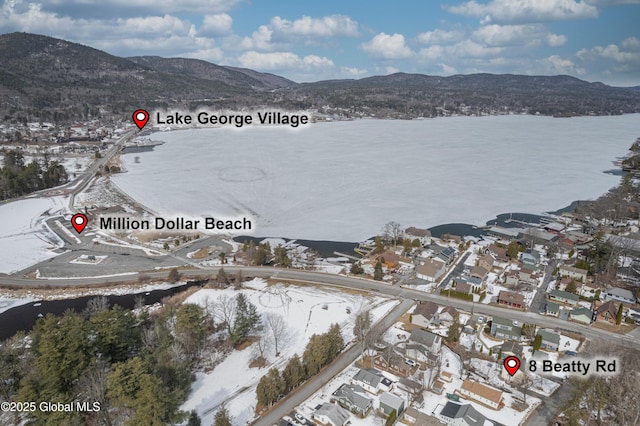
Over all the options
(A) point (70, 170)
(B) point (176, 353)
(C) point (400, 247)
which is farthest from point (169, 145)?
(B) point (176, 353)

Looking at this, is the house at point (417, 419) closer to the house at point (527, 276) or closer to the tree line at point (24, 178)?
the house at point (527, 276)

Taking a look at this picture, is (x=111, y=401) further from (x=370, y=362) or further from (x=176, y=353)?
(x=370, y=362)

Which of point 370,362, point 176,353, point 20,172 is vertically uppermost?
point 20,172

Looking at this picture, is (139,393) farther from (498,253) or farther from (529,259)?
(529,259)

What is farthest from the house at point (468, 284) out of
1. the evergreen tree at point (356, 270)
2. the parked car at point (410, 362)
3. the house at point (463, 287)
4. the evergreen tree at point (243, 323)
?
the evergreen tree at point (243, 323)

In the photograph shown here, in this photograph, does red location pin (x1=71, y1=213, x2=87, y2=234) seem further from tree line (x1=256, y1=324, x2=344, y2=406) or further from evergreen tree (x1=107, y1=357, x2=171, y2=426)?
tree line (x1=256, y1=324, x2=344, y2=406)

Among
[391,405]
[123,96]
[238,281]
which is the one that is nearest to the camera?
[391,405]

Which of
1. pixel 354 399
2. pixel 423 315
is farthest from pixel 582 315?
pixel 354 399
